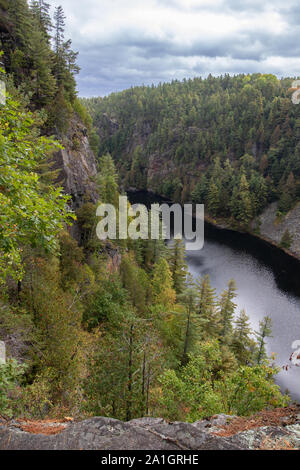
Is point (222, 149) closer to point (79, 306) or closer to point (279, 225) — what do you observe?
point (279, 225)

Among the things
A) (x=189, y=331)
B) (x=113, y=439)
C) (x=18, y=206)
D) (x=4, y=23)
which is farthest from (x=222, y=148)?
(x=113, y=439)

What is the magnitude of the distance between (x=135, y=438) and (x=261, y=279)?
62523mm

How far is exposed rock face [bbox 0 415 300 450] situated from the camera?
4.59 metres

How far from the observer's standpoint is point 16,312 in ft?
46.3

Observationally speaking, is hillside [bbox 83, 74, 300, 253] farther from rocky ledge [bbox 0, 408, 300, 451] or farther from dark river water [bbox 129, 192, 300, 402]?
rocky ledge [bbox 0, 408, 300, 451]

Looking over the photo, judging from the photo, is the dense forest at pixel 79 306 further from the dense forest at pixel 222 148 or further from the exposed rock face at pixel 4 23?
the dense forest at pixel 222 148

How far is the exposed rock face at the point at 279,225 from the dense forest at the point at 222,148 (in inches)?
106

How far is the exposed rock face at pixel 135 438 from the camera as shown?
4590 mm

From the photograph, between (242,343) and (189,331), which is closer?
(189,331)

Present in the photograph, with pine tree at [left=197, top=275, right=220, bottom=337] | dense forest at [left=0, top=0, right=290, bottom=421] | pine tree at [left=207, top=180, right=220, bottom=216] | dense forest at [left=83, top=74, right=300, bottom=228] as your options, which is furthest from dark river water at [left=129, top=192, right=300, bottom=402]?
dense forest at [left=83, top=74, right=300, bottom=228]

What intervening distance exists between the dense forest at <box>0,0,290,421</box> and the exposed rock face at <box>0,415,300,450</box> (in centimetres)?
110

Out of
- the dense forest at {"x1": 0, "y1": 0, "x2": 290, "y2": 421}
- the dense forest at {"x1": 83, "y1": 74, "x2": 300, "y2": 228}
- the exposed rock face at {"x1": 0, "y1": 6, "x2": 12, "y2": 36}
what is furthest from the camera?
the dense forest at {"x1": 83, "y1": 74, "x2": 300, "y2": 228}

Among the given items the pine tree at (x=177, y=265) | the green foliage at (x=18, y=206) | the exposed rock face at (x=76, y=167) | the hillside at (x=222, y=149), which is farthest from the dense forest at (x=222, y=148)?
the green foliage at (x=18, y=206)

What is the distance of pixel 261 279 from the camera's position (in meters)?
61.9
